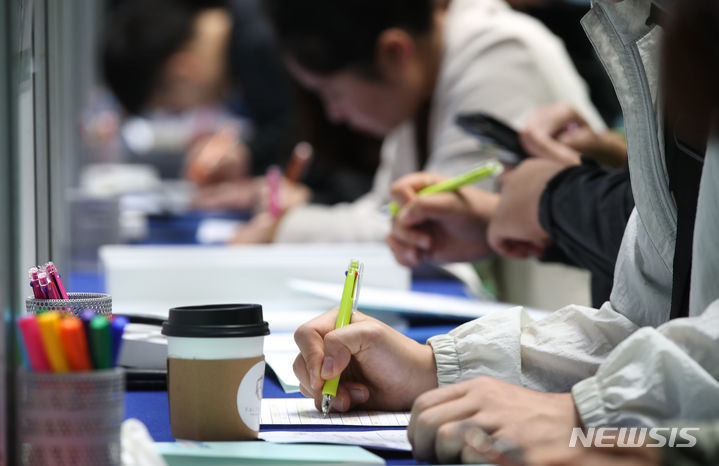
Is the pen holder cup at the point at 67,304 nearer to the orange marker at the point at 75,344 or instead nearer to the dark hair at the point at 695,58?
the orange marker at the point at 75,344

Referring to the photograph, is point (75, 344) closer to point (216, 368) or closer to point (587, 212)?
point (216, 368)

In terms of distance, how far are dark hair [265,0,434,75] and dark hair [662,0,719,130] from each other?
155 centimetres

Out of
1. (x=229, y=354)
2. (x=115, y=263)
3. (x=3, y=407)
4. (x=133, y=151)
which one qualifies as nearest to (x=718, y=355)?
(x=229, y=354)

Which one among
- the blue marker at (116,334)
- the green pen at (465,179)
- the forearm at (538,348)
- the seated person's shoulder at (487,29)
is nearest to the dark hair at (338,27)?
the seated person's shoulder at (487,29)

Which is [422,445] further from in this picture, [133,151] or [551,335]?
[133,151]

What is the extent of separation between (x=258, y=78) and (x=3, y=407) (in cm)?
386

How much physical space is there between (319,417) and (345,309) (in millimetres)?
95

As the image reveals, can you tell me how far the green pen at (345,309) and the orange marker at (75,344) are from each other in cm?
31

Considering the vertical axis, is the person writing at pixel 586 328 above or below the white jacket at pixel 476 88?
below

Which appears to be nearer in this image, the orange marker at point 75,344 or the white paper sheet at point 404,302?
the orange marker at point 75,344

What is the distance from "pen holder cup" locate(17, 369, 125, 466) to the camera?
21.8 inches

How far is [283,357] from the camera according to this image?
1060mm

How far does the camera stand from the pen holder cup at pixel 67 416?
0.55m

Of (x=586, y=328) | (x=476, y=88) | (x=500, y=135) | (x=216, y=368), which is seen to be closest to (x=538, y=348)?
(x=586, y=328)
